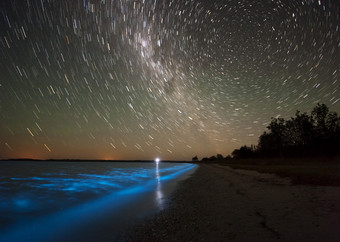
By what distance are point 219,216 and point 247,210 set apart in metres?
0.89

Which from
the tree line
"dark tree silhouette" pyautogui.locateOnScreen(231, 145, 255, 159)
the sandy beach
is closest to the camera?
the sandy beach

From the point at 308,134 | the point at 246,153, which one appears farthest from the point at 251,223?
the point at 246,153

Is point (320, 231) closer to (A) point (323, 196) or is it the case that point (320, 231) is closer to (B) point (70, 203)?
(A) point (323, 196)

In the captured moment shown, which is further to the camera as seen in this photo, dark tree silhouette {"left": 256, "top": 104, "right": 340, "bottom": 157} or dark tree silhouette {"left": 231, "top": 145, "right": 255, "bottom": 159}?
dark tree silhouette {"left": 231, "top": 145, "right": 255, "bottom": 159}

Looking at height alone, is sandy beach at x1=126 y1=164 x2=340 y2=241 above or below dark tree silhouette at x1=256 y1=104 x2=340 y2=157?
below

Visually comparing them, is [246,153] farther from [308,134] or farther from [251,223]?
[251,223]

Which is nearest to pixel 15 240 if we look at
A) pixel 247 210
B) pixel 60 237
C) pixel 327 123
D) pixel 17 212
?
pixel 60 237

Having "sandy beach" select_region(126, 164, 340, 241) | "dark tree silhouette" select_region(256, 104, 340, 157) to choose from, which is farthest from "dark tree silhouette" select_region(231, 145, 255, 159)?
"sandy beach" select_region(126, 164, 340, 241)

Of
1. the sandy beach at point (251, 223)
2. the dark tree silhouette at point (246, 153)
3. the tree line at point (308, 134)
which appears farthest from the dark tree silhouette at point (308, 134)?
the sandy beach at point (251, 223)

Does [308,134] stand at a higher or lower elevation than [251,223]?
higher

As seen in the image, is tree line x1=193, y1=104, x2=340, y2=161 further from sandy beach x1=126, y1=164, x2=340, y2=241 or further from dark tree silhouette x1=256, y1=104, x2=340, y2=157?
sandy beach x1=126, y1=164, x2=340, y2=241

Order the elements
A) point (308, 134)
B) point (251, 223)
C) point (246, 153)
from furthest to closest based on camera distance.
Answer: point (246, 153), point (308, 134), point (251, 223)

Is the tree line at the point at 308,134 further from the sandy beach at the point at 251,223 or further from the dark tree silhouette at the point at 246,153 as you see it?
the sandy beach at the point at 251,223

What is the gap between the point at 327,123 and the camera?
141 ft
